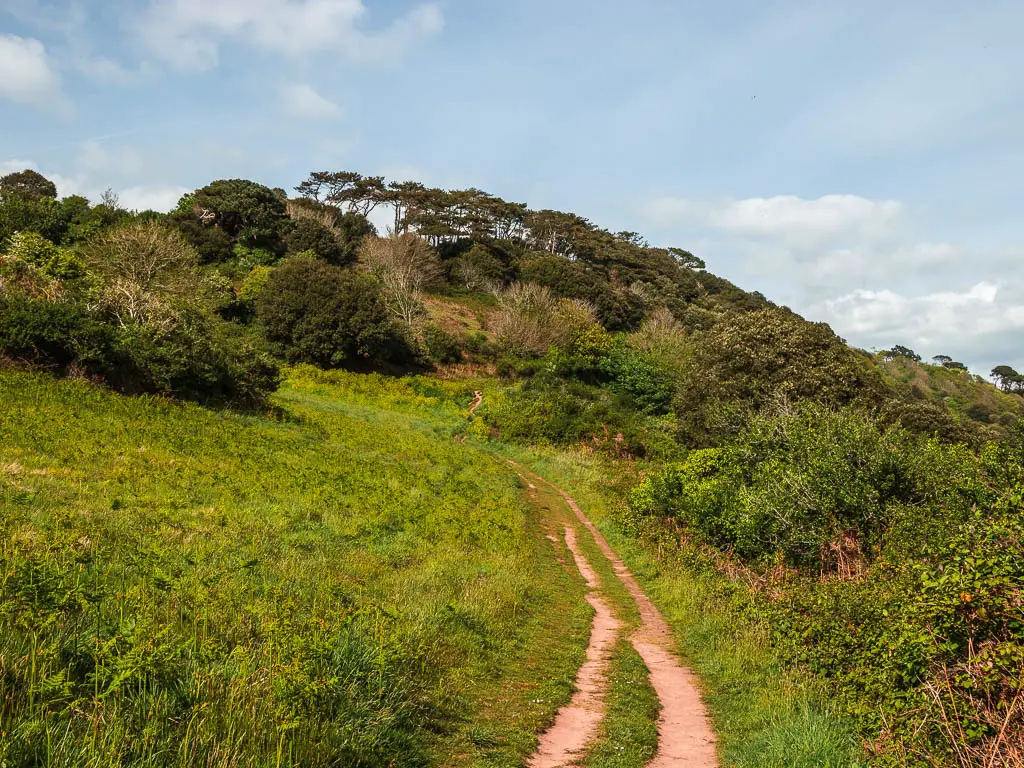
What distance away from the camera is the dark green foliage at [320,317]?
45.7m

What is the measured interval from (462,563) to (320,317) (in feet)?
120

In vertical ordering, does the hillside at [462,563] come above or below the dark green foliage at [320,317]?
below

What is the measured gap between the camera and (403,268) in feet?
201

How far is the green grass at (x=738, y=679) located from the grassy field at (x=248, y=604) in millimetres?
2047

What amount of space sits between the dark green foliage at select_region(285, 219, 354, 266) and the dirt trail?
188ft

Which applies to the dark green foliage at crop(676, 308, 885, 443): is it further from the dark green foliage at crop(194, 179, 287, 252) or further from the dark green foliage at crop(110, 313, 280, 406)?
the dark green foliage at crop(194, 179, 287, 252)

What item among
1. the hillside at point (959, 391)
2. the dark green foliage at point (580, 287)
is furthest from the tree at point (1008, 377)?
the dark green foliage at point (580, 287)

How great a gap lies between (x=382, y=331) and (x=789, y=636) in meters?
41.5

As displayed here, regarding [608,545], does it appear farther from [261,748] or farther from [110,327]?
[110,327]

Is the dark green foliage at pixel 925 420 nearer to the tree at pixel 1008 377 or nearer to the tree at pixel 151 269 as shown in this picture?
the tree at pixel 151 269

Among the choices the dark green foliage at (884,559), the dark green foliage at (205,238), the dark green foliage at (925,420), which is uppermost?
the dark green foliage at (205,238)

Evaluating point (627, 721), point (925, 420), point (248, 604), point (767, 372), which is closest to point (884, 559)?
point (627, 721)

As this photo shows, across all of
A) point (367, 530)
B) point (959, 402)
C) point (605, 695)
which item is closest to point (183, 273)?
point (367, 530)

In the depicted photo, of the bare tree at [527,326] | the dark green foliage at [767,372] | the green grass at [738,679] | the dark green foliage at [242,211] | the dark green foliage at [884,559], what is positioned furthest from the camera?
the dark green foliage at [242,211]
